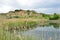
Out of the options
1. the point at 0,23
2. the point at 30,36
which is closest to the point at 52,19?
the point at 0,23

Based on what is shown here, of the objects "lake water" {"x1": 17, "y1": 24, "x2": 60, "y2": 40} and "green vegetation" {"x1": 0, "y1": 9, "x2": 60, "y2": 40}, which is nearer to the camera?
"lake water" {"x1": 17, "y1": 24, "x2": 60, "y2": 40}

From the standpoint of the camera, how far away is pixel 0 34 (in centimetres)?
613

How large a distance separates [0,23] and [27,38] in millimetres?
2784

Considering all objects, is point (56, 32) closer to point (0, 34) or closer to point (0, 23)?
point (0, 34)

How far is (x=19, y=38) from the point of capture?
5.70m

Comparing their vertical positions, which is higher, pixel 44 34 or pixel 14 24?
pixel 44 34

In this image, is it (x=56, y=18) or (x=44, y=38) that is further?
(x=56, y=18)

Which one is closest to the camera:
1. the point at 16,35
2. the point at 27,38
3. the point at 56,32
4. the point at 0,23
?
the point at 56,32

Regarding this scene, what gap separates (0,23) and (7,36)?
2637 millimetres

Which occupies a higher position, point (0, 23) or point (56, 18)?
point (0, 23)

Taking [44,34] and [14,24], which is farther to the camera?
[14,24]

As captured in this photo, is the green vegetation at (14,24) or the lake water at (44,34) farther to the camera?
the green vegetation at (14,24)

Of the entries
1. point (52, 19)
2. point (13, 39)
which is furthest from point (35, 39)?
point (52, 19)

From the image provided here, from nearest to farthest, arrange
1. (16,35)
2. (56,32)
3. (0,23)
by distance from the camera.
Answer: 1. (56,32)
2. (16,35)
3. (0,23)
